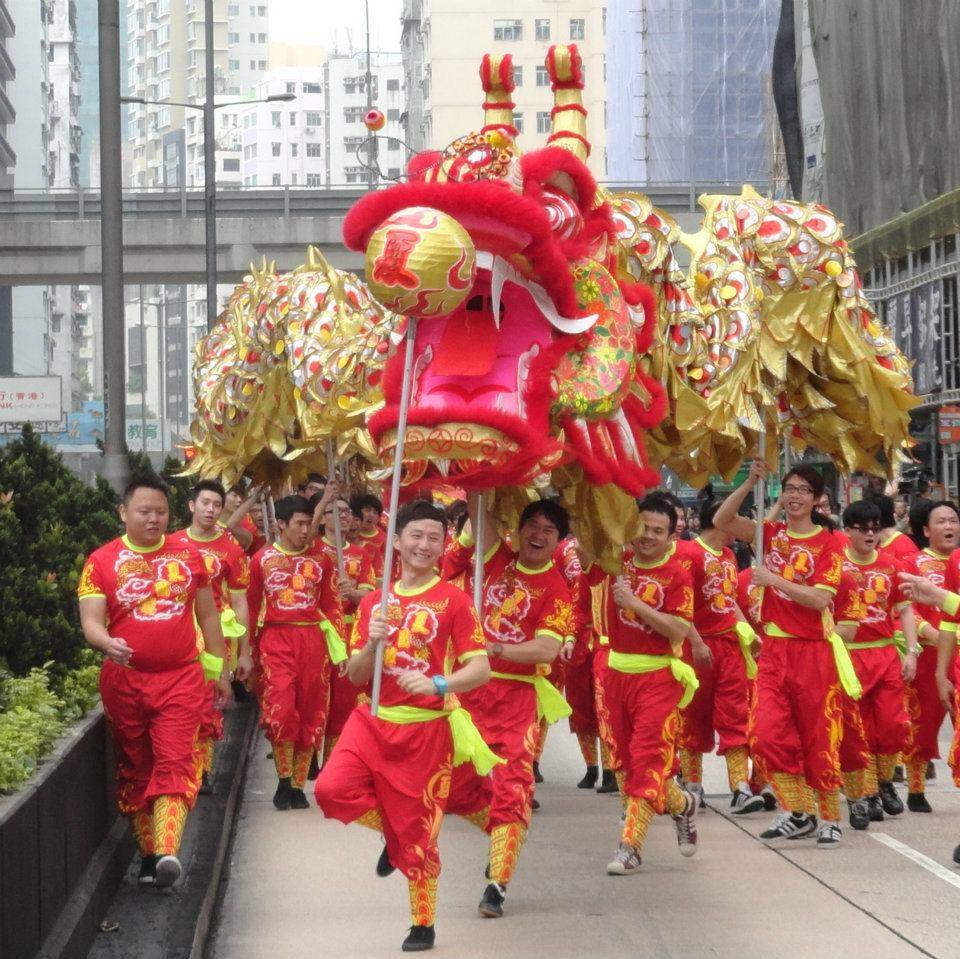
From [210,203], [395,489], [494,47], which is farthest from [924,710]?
[494,47]

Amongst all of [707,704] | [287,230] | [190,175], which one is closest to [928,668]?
[707,704]

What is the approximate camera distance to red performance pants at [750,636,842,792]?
9.39 metres

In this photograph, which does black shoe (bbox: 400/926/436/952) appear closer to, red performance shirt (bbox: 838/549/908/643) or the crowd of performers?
the crowd of performers

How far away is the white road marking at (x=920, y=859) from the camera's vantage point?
8.50 meters

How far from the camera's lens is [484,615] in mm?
8594

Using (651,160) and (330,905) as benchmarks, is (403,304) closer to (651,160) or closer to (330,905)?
(330,905)

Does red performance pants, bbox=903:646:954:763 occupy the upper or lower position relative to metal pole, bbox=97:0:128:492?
lower

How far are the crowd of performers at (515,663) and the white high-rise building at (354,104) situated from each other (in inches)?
4671

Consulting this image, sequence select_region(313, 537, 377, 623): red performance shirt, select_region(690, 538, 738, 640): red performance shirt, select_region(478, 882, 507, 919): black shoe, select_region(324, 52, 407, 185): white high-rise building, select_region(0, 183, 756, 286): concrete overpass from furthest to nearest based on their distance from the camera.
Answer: select_region(324, 52, 407, 185): white high-rise building
select_region(0, 183, 756, 286): concrete overpass
select_region(313, 537, 377, 623): red performance shirt
select_region(690, 538, 738, 640): red performance shirt
select_region(478, 882, 507, 919): black shoe

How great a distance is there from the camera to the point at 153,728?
26.0 feet

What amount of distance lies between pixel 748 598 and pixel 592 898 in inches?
162

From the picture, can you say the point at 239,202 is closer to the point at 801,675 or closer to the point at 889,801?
the point at 889,801

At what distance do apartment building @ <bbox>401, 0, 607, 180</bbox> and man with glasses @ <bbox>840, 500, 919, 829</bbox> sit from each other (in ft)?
253

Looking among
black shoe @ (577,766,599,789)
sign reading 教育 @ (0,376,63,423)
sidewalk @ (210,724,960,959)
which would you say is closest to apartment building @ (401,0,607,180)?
sign reading 教育 @ (0,376,63,423)
